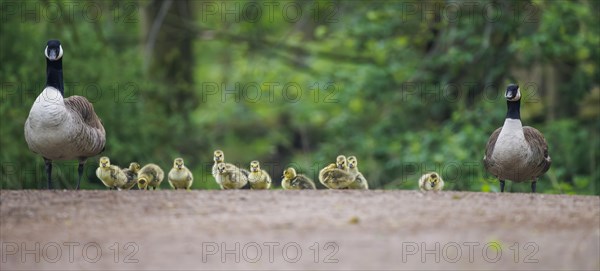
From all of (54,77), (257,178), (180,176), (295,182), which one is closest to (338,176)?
(295,182)

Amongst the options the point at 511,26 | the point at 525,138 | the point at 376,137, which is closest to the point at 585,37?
the point at 511,26

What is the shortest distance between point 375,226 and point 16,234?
3.09 metres

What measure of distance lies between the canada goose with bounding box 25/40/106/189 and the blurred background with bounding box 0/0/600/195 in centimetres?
392

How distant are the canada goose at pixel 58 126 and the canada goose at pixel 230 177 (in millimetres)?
1588

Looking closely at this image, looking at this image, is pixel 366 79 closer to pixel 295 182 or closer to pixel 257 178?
pixel 295 182

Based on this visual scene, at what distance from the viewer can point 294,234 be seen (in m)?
7.97

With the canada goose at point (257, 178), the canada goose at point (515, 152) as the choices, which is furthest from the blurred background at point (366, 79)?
the canada goose at point (257, 178)

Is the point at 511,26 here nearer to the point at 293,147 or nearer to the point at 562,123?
the point at 562,123

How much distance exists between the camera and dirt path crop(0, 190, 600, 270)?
7.61 metres

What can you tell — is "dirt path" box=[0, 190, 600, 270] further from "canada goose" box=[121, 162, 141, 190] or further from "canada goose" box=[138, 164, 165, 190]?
"canada goose" box=[121, 162, 141, 190]

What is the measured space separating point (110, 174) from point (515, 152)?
5044mm

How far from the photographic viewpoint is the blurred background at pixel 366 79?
17.4m

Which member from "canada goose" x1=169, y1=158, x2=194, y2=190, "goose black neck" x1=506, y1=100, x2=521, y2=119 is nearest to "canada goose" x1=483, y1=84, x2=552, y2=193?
"goose black neck" x1=506, y1=100, x2=521, y2=119

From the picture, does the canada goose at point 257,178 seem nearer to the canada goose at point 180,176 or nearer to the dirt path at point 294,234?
the canada goose at point 180,176
